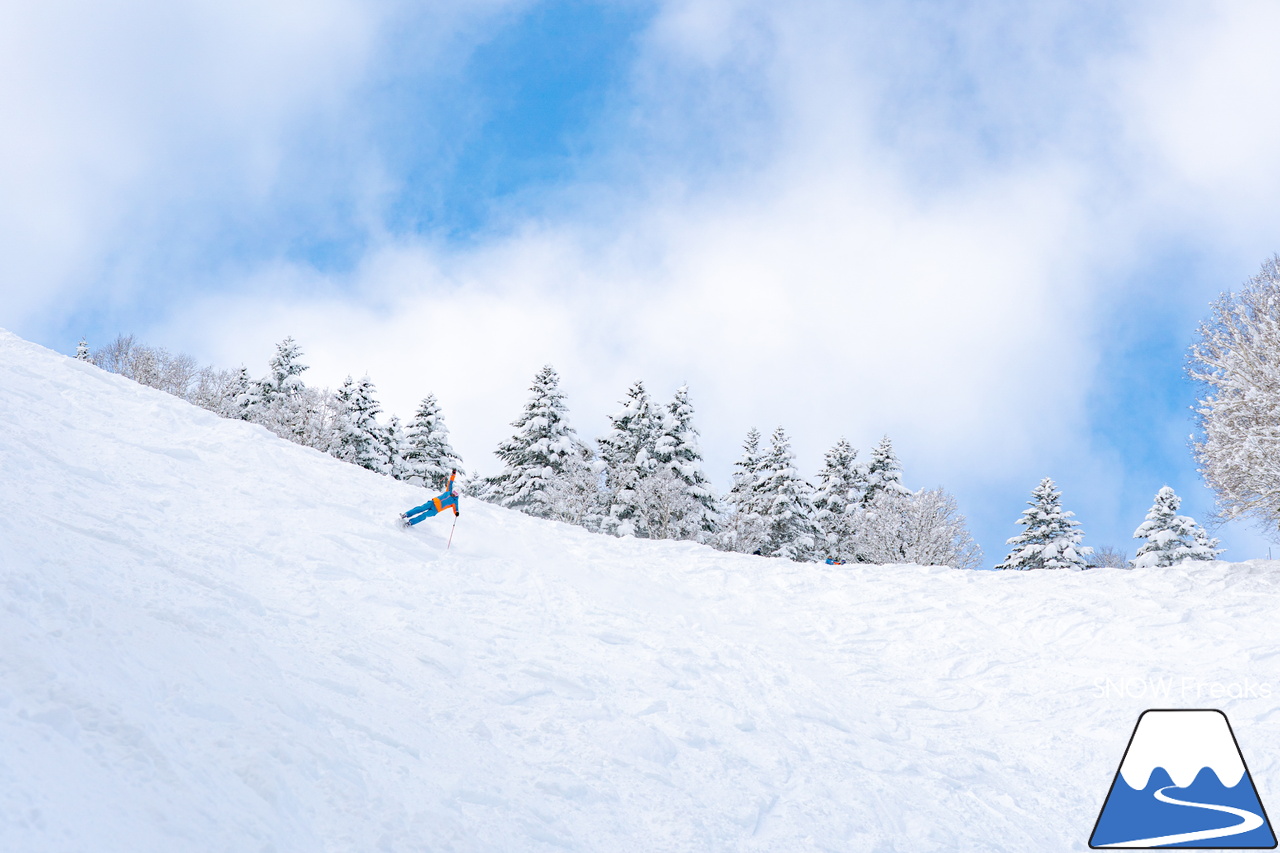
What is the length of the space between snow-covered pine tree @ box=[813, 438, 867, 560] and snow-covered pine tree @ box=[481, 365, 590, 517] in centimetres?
1379

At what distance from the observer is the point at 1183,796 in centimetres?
666

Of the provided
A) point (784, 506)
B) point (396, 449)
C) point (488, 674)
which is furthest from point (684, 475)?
point (488, 674)

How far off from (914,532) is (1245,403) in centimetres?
1906

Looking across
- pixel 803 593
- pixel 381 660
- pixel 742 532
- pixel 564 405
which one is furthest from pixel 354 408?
pixel 381 660

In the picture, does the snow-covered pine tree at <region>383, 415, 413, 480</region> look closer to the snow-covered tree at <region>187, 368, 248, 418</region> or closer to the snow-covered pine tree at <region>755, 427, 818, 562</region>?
the snow-covered tree at <region>187, 368, 248, 418</region>

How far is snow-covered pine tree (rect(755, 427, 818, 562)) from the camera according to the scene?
119 ft

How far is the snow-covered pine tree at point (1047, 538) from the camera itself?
124 ft

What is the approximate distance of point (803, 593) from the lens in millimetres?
13406

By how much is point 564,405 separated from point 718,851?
31781 mm

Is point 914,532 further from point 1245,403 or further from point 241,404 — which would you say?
point 241,404

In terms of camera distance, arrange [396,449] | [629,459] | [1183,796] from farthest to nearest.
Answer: [396,449] → [629,459] → [1183,796]

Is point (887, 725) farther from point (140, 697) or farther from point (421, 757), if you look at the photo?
point (140, 697)

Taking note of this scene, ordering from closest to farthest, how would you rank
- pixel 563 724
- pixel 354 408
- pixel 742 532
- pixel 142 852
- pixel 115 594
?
pixel 142 852 → pixel 115 594 → pixel 563 724 → pixel 742 532 → pixel 354 408

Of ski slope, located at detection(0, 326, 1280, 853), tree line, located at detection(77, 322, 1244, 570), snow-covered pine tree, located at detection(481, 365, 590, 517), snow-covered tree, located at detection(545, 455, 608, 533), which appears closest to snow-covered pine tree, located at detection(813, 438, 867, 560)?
tree line, located at detection(77, 322, 1244, 570)
